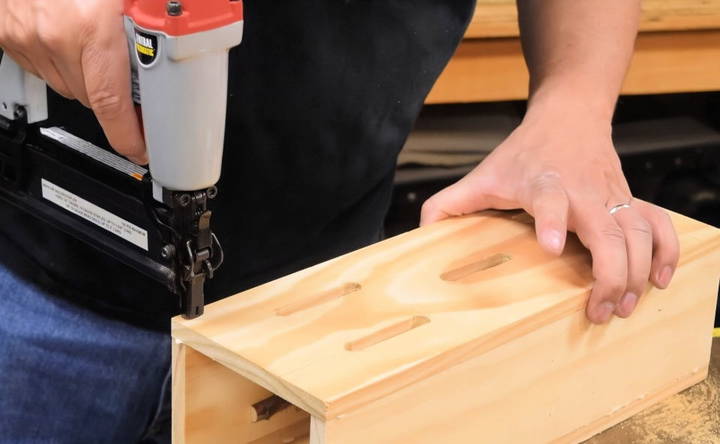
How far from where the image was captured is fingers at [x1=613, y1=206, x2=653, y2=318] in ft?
3.79

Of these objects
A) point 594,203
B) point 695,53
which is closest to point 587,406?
point 594,203

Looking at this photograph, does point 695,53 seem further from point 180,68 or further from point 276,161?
point 180,68

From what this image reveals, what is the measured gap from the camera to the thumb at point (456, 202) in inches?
51.2

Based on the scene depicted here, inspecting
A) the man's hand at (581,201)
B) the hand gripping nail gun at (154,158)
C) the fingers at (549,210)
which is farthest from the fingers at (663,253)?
the hand gripping nail gun at (154,158)

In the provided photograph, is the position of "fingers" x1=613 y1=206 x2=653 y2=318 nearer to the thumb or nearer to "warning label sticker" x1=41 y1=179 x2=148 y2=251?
the thumb

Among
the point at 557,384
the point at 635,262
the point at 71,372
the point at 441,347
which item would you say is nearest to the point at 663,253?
the point at 635,262

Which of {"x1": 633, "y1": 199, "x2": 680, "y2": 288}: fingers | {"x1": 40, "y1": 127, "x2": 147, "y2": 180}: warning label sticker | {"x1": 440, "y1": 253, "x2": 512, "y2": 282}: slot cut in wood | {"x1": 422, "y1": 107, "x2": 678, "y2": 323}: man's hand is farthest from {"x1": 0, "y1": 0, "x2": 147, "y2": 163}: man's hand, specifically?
{"x1": 633, "y1": 199, "x2": 680, "y2": 288}: fingers

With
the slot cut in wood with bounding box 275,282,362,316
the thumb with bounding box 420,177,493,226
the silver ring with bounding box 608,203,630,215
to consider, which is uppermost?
Result: the silver ring with bounding box 608,203,630,215

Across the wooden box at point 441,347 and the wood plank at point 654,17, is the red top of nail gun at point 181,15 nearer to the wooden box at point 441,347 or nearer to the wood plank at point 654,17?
the wooden box at point 441,347

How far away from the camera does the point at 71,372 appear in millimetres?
1396

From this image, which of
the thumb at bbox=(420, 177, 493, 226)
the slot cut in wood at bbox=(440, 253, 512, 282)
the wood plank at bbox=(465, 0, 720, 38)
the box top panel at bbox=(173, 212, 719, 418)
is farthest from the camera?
the wood plank at bbox=(465, 0, 720, 38)

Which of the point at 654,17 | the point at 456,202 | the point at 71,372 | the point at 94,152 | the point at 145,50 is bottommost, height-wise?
the point at 71,372

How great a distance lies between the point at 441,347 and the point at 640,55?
1.44 meters

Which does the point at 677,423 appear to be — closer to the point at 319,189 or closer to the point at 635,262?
the point at 635,262
